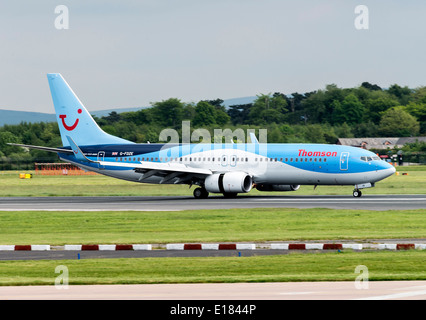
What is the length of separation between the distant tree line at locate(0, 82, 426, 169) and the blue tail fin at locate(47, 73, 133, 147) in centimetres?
3241

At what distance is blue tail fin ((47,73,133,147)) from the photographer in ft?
202

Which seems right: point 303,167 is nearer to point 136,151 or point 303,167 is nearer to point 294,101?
point 136,151

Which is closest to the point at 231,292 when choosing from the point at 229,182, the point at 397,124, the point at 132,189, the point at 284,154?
the point at 229,182

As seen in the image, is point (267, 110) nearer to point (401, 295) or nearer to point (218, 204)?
point (218, 204)

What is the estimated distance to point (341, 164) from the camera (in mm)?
52094

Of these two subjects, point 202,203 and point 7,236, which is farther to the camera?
point 202,203

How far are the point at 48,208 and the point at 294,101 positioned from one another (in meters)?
128

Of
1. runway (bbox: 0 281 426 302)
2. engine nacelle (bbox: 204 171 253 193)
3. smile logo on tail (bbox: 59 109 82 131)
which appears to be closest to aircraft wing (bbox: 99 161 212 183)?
engine nacelle (bbox: 204 171 253 193)

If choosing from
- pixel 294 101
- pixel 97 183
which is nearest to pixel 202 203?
pixel 97 183

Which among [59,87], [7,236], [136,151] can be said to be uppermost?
[59,87]

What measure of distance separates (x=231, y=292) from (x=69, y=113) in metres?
47.9

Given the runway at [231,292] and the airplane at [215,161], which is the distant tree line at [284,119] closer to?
the airplane at [215,161]
